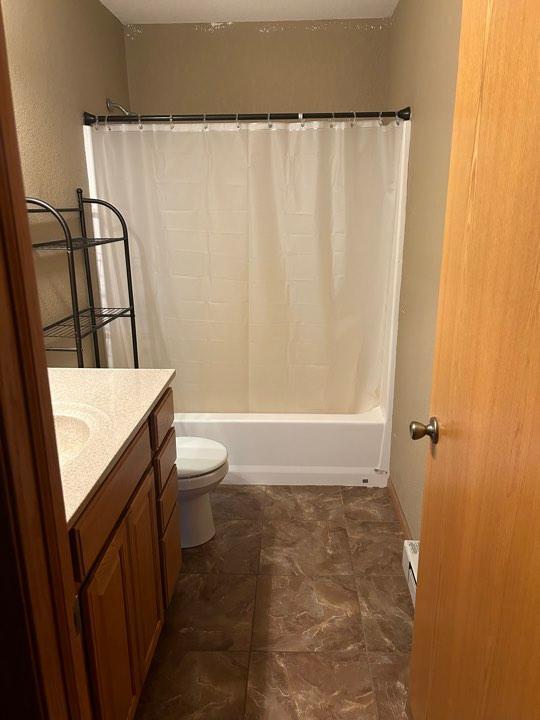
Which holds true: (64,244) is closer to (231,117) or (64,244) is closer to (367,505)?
(231,117)

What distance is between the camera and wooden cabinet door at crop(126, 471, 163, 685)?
152cm

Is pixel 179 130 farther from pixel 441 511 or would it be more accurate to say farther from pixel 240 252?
pixel 441 511

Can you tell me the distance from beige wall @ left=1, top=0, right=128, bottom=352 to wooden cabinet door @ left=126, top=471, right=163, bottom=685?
3.03 ft

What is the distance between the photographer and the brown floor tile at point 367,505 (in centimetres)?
269

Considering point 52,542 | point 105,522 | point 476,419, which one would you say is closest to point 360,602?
point 105,522

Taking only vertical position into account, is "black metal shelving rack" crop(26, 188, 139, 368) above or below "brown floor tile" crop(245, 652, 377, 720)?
above

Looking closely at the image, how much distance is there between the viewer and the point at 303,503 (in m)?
2.82

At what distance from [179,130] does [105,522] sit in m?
2.00

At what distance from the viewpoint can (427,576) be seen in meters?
1.37

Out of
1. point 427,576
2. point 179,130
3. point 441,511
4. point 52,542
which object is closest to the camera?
point 52,542

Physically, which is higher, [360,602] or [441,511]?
[441,511]

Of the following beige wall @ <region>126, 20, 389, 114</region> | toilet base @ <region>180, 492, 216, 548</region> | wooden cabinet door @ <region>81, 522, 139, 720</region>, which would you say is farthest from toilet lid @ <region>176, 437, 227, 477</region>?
beige wall @ <region>126, 20, 389, 114</region>

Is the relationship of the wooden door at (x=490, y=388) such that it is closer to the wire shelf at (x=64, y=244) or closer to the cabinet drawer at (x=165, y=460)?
the cabinet drawer at (x=165, y=460)

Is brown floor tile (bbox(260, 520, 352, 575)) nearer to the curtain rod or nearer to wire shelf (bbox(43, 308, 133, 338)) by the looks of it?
wire shelf (bbox(43, 308, 133, 338))
